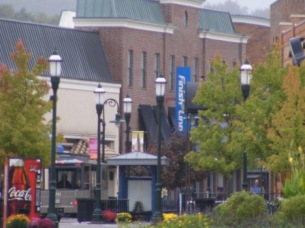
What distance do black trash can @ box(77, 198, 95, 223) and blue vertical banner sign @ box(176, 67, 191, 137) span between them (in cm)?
2433

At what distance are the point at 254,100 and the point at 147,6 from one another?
3802 cm

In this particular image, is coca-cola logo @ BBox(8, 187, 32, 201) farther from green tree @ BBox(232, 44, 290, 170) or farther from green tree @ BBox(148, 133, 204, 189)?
green tree @ BBox(148, 133, 204, 189)

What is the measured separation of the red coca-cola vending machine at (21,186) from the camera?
35.2m

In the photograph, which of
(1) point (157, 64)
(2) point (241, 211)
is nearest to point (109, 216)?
(2) point (241, 211)

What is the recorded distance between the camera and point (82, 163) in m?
57.2

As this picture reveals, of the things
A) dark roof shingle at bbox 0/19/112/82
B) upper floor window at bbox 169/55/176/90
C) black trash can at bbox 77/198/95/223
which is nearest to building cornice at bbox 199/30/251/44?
upper floor window at bbox 169/55/176/90

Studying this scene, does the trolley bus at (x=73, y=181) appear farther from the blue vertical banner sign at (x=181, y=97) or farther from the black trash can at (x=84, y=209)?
the blue vertical banner sign at (x=181, y=97)

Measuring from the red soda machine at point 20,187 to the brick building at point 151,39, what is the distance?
41082 millimetres

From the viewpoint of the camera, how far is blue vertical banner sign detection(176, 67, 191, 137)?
235ft

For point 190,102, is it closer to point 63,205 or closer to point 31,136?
point 63,205

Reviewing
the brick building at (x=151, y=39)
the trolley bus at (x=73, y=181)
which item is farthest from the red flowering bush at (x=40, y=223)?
the brick building at (x=151, y=39)

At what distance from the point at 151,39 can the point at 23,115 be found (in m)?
37.5

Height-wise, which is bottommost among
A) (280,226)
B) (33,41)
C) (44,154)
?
(280,226)

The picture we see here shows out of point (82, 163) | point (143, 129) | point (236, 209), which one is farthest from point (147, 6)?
point (236, 209)
